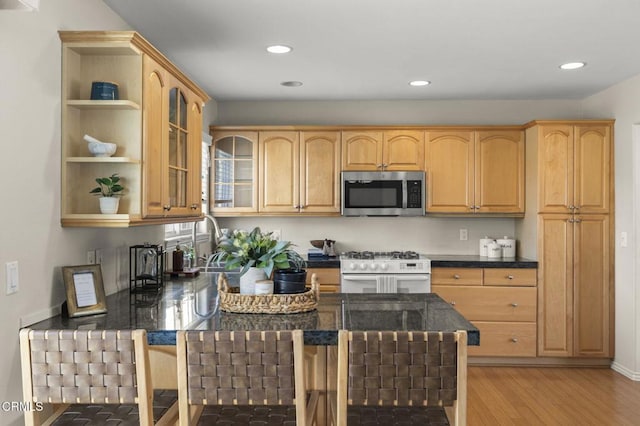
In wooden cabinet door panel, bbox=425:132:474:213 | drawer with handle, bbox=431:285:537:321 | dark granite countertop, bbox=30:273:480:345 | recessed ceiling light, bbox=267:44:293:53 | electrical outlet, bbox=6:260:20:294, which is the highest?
recessed ceiling light, bbox=267:44:293:53

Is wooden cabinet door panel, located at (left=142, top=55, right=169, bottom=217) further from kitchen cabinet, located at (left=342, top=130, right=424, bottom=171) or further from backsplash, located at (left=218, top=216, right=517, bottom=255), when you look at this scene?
backsplash, located at (left=218, top=216, right=517, bottom=255)

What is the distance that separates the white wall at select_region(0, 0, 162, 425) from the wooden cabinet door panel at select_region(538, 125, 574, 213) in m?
3.75

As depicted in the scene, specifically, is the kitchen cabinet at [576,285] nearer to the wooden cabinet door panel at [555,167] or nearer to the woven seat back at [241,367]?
the wooden cabinet door panel at [555,167]

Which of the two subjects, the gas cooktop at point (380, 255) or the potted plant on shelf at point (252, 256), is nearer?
the potted plant on shelf at point (252, 256)

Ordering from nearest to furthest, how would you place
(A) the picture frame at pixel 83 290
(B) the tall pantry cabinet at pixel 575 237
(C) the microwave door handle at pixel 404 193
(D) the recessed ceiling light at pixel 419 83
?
(A) the picture frame at pixel 83 290, (D) the recessed ceiling light at pixel 419 83, (B) the tall pantry cabinet at pixel 575 237, (C) the microwave door handle at pixel 404 193

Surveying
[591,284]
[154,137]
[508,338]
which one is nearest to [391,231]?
[508,338]

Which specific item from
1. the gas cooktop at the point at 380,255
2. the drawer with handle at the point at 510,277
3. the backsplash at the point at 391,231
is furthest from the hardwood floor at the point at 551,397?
the backsplash at the point at 391,231

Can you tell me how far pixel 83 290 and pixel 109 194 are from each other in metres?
0.44

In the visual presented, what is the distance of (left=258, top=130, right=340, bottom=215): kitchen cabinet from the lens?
4.89 m

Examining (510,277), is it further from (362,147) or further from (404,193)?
(362,147)

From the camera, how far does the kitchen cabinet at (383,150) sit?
16.0ft

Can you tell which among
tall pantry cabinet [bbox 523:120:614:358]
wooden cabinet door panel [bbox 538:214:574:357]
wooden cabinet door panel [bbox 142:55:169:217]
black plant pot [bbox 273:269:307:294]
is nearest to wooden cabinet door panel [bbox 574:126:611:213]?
tall pantry cabinet [bbox 523:120:614:358]

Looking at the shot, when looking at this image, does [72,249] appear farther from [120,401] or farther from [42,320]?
[120,401]

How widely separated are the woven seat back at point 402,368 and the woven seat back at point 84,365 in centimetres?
73
